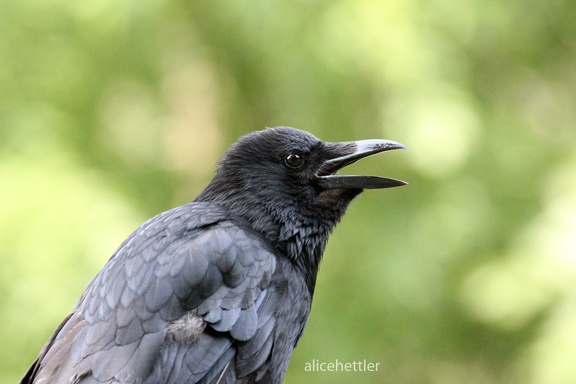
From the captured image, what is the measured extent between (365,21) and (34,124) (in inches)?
115

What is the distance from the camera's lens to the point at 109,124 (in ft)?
26.9

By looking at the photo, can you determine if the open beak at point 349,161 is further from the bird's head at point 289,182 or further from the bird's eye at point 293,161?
the bird's eye at point 293,161

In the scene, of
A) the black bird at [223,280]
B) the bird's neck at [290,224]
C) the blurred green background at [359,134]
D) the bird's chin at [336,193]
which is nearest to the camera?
the black bird at [223,280]

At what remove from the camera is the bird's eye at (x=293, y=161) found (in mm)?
4488

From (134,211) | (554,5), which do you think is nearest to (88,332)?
(134,211)

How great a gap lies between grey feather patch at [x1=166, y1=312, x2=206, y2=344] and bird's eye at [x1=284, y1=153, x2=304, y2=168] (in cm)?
105

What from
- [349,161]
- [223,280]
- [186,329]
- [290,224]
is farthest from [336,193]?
[186,329]

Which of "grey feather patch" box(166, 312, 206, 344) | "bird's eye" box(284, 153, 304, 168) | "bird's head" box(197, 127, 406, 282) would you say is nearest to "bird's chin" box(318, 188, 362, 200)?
"bird's head" box(197, 127, 406, 282)

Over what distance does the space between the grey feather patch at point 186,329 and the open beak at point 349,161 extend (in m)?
1.05

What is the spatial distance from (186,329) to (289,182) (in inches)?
41.0

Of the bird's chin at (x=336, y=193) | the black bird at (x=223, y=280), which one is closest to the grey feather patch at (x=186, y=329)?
the black bird at (x=223, y=280)

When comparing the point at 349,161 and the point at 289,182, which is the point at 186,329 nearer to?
the point at 289,182

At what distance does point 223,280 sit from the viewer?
3.94 m

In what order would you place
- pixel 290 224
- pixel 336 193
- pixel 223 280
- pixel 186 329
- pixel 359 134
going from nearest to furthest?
pixel 186 329 < pixel 223 280 < pixel 290 224 < pixel 336 193 < pixel 359 134
